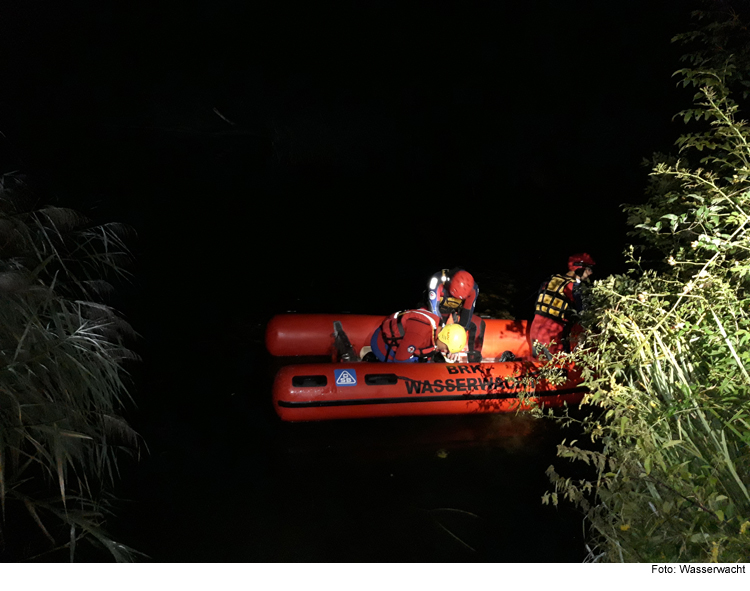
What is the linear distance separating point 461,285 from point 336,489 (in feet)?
6.81

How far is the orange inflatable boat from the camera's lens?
4.08 meters

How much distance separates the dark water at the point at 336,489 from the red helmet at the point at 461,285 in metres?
1.15

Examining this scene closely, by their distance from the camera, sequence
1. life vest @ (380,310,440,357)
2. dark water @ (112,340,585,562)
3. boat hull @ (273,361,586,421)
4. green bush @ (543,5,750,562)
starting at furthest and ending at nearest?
1. life vest @ (380,310,440,357)
2. boat hull @ (273,361,586,421)
3. dark water @ (112,340,585,562)
4. green bush @ (543,5,750,562)

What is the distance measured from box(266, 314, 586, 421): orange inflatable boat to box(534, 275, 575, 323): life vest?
20.4 inches

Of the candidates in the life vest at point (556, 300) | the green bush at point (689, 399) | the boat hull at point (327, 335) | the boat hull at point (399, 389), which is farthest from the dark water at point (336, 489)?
the green bush at point (689, 399)

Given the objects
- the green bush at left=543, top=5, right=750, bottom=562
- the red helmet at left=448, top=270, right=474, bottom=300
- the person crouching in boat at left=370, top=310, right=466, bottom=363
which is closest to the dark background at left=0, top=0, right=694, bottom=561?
the person crouching in boat at left=370, top=310, right=466, bottom=363

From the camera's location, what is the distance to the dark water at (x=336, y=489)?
3006 mm

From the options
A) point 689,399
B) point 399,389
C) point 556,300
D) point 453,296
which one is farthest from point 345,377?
point 689,399

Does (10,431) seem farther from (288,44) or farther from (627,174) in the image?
(627,174)

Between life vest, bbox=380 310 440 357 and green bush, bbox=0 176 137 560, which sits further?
life vest, bbox=380 310 440 357

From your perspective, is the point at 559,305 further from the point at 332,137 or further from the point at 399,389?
the point at 332,137

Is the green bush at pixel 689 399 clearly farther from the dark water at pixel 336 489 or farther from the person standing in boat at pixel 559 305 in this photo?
the person standing in boat at pixel 559 305

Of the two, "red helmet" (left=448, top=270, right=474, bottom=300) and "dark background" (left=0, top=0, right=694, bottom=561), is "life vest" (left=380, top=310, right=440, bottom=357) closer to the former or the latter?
"red helmet" (left=448, top=270, right=474, bottom=300)
